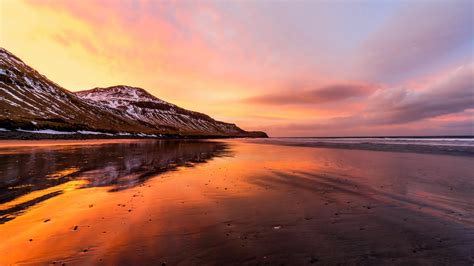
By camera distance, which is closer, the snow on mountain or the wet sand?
the wet sand

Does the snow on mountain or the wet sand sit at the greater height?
the snow on mountain

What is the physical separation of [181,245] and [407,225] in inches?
291

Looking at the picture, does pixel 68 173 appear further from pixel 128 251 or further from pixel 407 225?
pixel 407 225

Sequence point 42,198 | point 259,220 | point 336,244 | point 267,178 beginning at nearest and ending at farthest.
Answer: point 336,244 < point 259,220 < point 42,198 < point 267,178

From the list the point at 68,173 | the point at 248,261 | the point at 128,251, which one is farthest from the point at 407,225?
the point at 68,173

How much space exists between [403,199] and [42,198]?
16873 millimetres

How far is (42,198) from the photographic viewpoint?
12102mm

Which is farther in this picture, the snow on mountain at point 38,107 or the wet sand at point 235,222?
the snow on mountain at point 38,107

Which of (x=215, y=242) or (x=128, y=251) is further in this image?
(x=215, y=242)

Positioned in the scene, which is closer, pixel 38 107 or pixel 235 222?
pixel 235 222

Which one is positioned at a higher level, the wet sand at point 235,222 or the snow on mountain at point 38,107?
the snow on mountain at point 38,107

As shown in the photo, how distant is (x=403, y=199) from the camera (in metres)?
12.1

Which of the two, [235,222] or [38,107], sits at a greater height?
[38,107]

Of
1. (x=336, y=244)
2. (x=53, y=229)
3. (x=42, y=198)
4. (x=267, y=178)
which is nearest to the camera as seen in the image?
(x=336, y=244)
